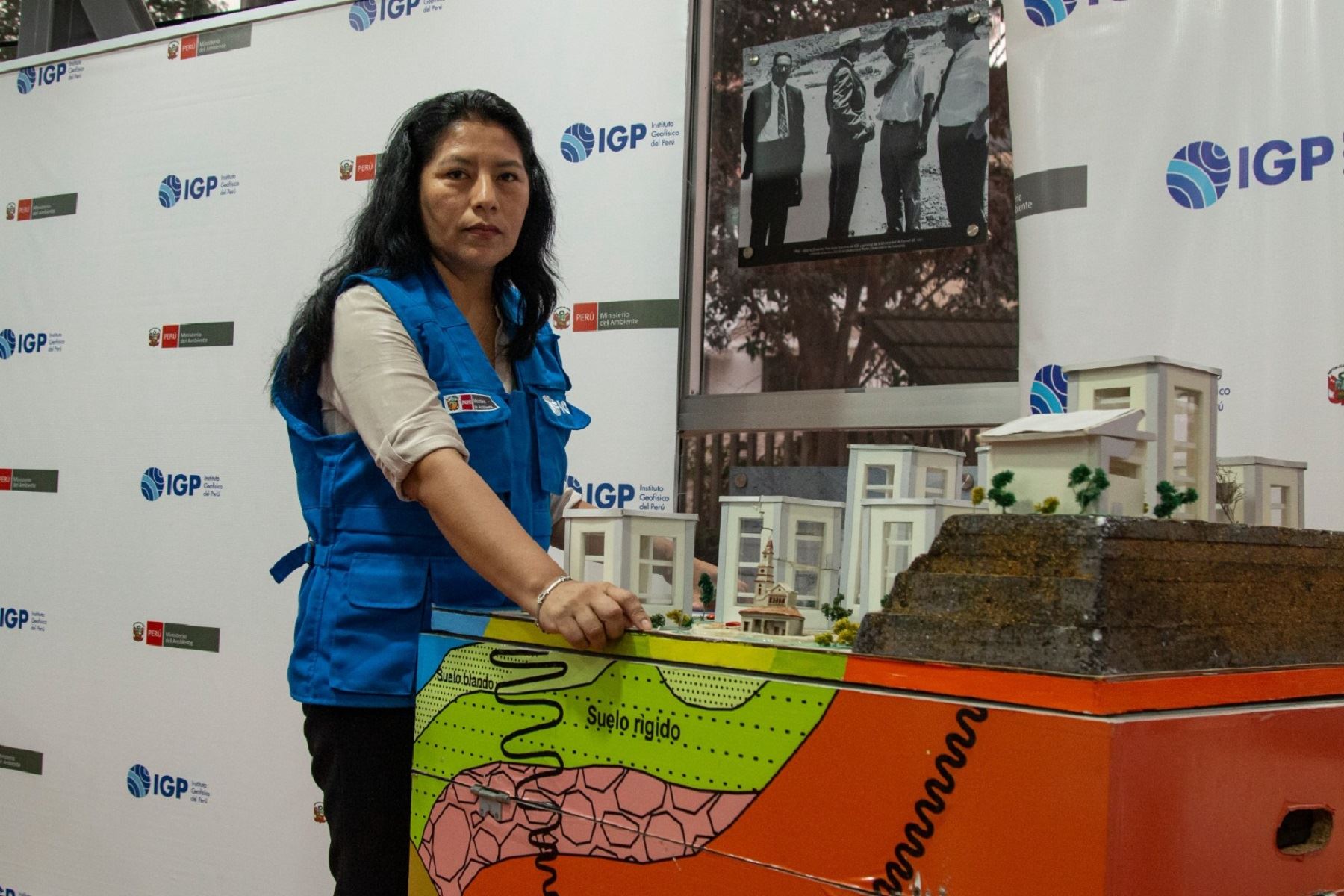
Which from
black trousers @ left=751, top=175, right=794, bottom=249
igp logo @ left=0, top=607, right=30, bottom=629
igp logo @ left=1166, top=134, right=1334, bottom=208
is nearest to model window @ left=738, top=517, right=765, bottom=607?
igp logo @ left=1166, top=134, right=1334, bottom=208

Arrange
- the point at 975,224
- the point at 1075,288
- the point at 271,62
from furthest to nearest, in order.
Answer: the point at 271,62, the point at 975,224, the point at 1075,288

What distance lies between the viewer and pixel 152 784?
138 inches

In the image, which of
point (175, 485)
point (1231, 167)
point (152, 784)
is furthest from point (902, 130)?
point (152, 784)

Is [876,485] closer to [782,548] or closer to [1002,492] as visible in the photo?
[782,548]

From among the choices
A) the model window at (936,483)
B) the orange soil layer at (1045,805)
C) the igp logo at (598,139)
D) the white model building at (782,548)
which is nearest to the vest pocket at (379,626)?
the white model building at (782,548)

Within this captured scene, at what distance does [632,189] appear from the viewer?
9.48ft

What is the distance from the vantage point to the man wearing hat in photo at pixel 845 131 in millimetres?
2779

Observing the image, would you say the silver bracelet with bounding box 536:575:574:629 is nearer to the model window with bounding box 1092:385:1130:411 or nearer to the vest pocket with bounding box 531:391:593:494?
the vest pocket with bounding box 531:391:593:494

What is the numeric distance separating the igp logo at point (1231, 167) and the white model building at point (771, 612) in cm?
139

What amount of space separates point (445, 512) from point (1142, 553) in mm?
724

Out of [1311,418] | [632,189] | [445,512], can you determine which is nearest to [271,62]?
[632,189]

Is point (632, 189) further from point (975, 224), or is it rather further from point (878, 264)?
point (975, 224)

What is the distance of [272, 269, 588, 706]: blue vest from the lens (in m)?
1.47

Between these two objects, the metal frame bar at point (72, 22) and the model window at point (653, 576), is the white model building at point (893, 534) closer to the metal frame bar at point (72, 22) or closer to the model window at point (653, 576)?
the model window at point (653, 576)
